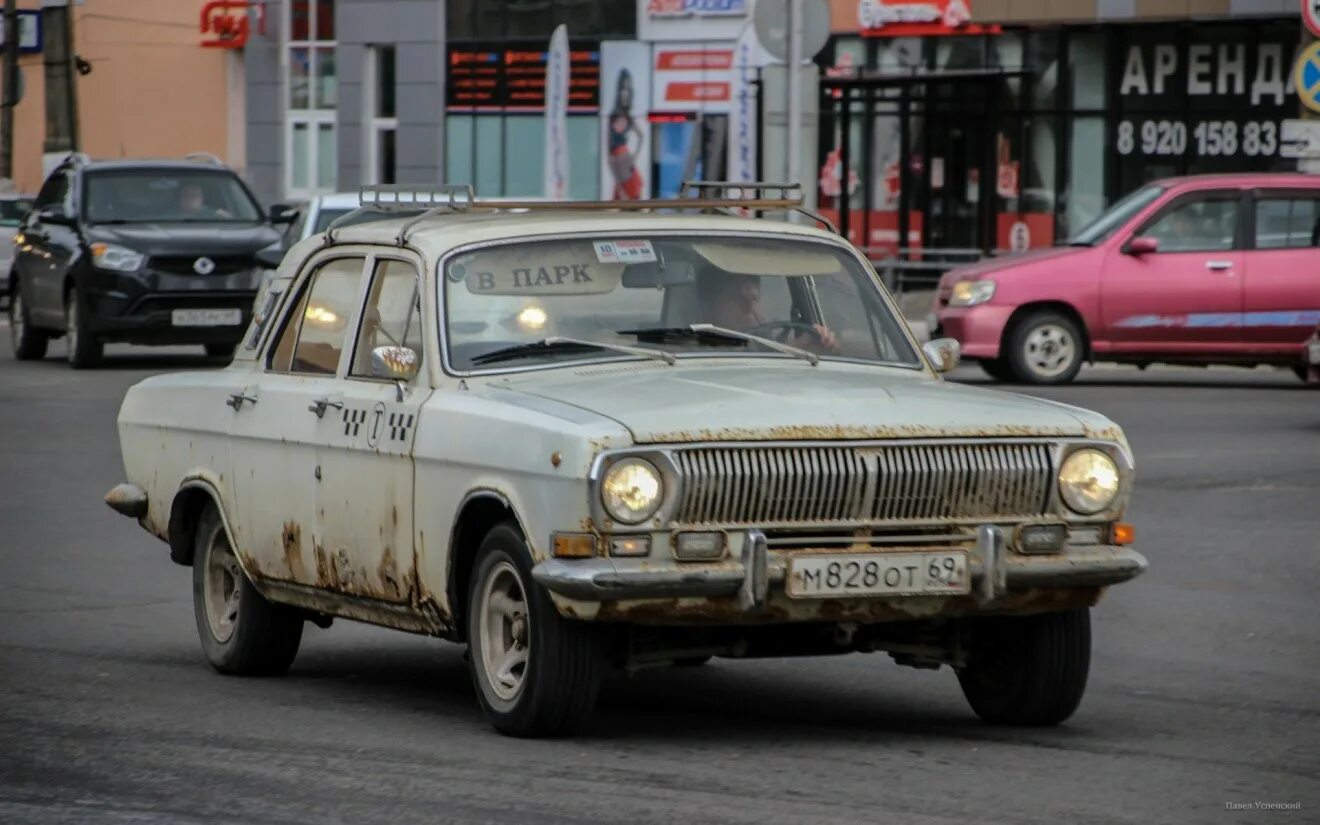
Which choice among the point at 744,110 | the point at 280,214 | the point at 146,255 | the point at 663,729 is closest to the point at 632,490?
the point at 663,729

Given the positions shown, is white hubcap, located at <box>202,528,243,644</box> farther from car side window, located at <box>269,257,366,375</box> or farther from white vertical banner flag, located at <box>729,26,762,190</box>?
white vertical banner flag, located at <box>729,26,762,190</box>

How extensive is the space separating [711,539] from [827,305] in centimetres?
174

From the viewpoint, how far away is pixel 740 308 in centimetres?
852

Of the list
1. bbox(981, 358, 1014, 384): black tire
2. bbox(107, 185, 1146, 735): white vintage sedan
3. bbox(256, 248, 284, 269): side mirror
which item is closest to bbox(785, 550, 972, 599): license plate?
bbox(107, 185, 1146, 735): white vintage sedan

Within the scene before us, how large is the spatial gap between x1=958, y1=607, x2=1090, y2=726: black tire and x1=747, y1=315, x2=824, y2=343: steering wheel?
1146mm

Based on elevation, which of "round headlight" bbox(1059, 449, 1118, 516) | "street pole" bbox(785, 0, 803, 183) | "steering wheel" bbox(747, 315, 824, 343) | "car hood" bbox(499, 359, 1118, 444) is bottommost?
"round headlight" bbox(1059, 449, 1118, 516)

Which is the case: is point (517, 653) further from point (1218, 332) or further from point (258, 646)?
point (1218, 332)

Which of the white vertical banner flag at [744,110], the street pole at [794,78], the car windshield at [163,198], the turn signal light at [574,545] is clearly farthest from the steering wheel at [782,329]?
the car windshield at [163,198]

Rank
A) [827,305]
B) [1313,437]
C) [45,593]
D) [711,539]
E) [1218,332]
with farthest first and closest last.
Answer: [1218,332], [1313,437], [45,593], [827,305], [711,539]

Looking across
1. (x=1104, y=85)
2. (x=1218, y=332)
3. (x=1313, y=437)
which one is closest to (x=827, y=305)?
(x=1313, y=437)

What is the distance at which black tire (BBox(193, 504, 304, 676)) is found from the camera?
9.18m

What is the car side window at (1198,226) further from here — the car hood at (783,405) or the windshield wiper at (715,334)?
the car hood at (783,405)

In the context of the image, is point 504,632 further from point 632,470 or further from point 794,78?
point 794,78

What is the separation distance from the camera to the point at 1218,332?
23156mm
